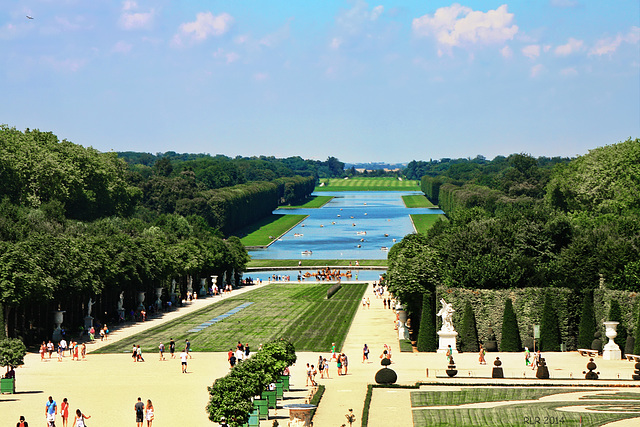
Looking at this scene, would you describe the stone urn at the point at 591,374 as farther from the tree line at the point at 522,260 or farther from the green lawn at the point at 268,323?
the green lawn at the point at 268,323

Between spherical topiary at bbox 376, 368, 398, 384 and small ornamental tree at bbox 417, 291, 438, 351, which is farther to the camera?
small ornamental tree at bbox 417, 291, 438, 351

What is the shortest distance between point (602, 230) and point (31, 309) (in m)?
49.0

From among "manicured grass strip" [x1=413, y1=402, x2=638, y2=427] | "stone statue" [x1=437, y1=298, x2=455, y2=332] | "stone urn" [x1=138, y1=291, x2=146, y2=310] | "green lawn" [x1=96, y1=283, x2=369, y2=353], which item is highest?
"stone statue" [x1=437, y1=298, x2=455, y2=332]

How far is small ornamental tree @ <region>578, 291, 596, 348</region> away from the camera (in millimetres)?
70375

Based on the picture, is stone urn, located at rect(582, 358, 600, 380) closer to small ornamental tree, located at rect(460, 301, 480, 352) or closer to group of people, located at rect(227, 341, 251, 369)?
small ornamental tree, located at rect(460, 301, 480, 352)

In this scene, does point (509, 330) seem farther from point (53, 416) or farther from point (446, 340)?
point (53, 416)

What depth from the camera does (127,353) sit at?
2938 inches

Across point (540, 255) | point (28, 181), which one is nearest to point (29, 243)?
point (540, 255)

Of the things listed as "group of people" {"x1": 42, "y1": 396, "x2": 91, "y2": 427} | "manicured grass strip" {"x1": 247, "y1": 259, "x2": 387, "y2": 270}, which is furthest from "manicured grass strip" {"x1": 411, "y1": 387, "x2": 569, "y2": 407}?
"manicured grass strip" {"x1": 247, "y1": 259, "x2": 387, "y2": 270}

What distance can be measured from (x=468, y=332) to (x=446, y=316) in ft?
6.79

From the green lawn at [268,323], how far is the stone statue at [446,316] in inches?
371

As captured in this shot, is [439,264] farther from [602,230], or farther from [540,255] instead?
[602,230]

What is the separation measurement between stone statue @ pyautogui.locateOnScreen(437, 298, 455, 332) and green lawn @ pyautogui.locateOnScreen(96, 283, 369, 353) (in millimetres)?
9412

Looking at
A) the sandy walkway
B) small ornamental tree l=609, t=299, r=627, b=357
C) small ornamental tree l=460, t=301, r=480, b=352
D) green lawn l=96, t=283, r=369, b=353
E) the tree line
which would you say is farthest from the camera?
green lawn l=96, t=283, r=369, b=353
